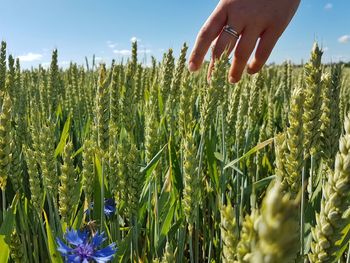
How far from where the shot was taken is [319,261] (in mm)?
681

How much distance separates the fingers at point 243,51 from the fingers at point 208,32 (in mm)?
117

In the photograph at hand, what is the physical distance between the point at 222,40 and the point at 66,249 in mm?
1139

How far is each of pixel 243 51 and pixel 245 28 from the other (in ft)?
0.38

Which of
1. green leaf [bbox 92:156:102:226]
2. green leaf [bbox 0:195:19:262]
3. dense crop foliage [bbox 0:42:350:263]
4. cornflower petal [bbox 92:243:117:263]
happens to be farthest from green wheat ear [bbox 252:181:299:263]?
green leaf [bbox 92:156:102:226]

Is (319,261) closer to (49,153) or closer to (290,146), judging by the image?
(290,146)

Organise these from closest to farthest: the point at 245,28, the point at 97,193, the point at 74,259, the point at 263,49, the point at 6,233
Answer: the point at 74,259 → the point at 6,233 → the point at 97,193 → the point at 245,28 → the point at 263,49

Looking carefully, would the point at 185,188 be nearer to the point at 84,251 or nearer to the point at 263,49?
the point at 84,251

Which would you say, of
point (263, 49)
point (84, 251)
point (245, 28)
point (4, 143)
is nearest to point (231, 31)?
point (245, 28)

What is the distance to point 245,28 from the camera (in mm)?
1711

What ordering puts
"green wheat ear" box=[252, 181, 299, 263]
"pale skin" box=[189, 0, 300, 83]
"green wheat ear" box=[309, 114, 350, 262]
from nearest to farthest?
1. "green wheat ear" box=[252, 181, 299, 263]
2. "green wheat ear" box=[309, 114, 350, 262]
3. "pale skin" box=[189, 0, 300, 83]

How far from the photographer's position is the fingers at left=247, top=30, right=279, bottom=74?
5.69 ft

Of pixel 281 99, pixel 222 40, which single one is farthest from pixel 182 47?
pixel 281 99

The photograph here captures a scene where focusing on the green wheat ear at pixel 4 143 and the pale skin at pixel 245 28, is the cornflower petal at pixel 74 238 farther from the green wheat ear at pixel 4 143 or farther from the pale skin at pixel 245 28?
the pale skin at pixel 245 28

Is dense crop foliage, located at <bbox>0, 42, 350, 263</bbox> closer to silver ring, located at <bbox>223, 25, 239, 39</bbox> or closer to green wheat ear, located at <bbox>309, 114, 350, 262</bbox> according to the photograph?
green wheat ear, located at <bbox>309, 114, 350, 262</bbox>
